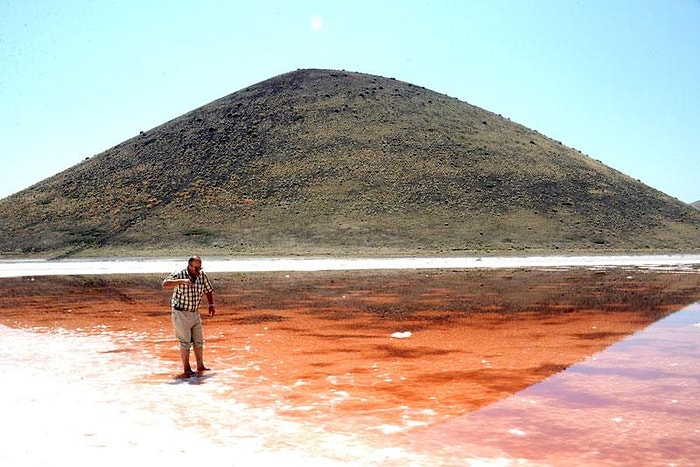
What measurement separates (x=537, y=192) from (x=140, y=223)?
154ft

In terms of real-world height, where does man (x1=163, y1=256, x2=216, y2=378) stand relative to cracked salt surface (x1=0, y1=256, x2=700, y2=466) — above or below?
above

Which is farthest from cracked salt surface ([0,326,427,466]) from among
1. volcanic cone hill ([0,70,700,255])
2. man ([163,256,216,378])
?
volcanic cone hill ([0,70,700,255])

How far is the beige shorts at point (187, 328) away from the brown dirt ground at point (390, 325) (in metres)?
0.54

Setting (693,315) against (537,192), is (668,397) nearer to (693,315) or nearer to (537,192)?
(693,315)

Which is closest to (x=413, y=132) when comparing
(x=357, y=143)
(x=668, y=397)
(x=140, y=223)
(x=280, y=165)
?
(x=357, y=143)

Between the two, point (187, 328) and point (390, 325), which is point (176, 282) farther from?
point (390, 325)

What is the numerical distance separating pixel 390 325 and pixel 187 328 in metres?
6.40

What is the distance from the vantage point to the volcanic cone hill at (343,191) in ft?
232

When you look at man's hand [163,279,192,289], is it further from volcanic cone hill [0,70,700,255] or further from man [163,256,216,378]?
volcanic cone hill [0,70,700,255]

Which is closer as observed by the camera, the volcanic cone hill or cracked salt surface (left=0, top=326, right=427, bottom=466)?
cracked salt surface (left=0, top=326, right=427, bottom=466)

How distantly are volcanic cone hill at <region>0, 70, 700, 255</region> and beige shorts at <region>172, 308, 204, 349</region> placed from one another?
54117 millimetres

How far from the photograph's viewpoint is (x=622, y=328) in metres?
14.3

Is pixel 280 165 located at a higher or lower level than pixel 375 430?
higher

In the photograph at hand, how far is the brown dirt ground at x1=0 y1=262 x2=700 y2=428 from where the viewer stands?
9.21 m
